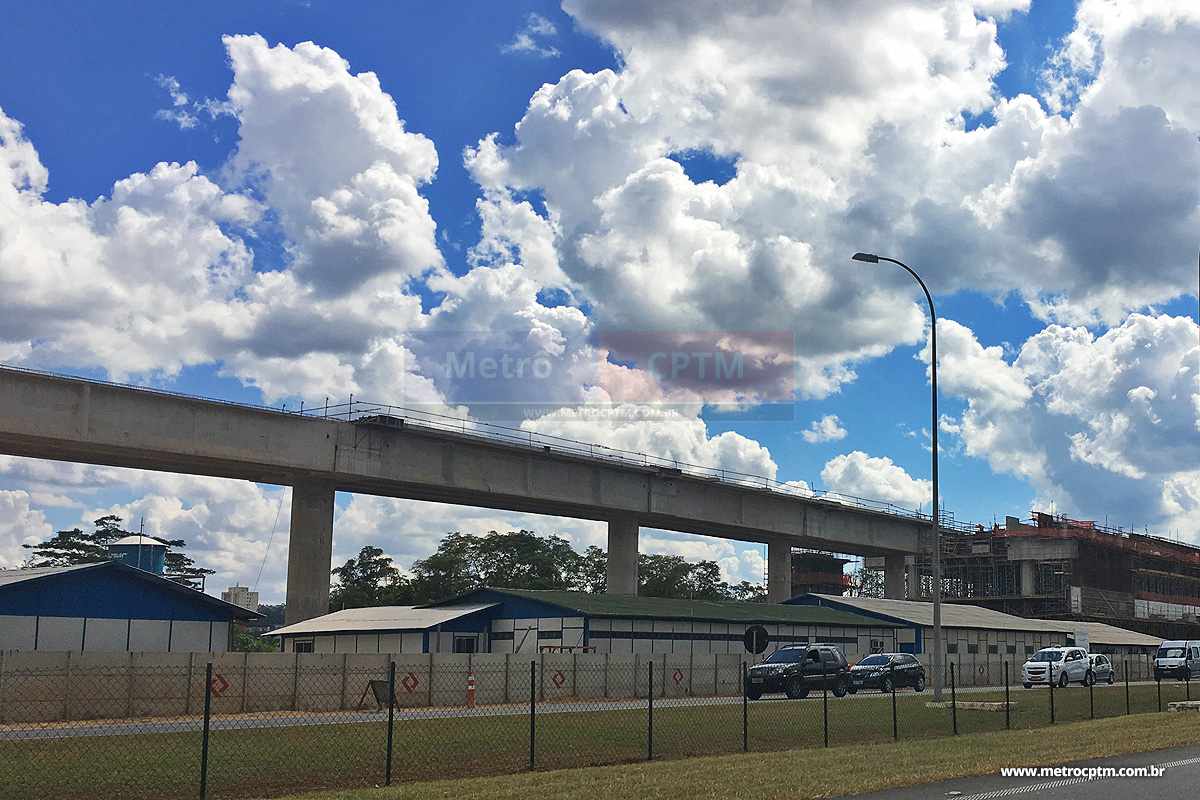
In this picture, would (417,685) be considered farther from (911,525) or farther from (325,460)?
(911,525)

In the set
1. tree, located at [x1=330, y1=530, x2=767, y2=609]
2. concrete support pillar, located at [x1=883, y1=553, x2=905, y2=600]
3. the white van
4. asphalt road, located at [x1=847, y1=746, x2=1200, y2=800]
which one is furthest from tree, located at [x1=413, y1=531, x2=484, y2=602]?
asphalt road, located at [x1=847, y1=746, x2=1200, y2=800]

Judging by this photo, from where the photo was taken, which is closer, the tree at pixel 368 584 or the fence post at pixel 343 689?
the fence post at pixel 343 689

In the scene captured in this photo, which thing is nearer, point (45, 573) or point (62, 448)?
point (45, 573)

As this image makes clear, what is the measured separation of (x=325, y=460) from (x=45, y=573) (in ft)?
56.8

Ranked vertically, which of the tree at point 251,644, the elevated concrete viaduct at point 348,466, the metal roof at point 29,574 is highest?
the elevated concrete viaduct at point 348,466

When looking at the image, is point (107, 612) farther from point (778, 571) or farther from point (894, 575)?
point (894, 575)

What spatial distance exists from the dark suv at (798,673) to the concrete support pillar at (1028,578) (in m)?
75.6

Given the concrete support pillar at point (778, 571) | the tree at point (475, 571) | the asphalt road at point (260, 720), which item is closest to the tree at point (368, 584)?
the tree at point (475, 571)

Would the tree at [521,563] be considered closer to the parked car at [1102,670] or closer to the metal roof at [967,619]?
the metal roof at [967,619]

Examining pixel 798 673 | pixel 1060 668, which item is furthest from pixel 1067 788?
pixel 1060 668

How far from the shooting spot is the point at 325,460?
Result: 58438mm

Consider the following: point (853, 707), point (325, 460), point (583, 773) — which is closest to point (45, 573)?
point (325, 460)

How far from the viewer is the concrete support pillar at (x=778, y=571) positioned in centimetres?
8669

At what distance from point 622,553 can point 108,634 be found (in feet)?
122
